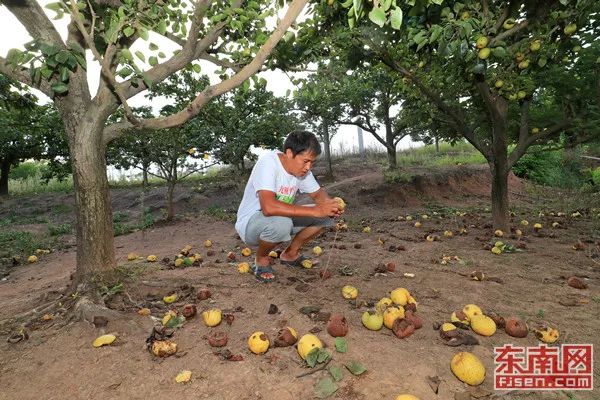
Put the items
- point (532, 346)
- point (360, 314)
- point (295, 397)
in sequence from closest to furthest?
point (295, 397) < point (532, 346) < point (360, 314)

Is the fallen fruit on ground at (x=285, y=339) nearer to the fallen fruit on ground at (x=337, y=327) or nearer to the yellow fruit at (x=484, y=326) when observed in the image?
the fallen fruit on ground at (x=337, y=327)

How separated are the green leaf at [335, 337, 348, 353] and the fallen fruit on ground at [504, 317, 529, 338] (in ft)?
3.95

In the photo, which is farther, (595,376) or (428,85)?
(428,85)

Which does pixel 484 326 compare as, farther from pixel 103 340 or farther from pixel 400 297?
pixel 103 340

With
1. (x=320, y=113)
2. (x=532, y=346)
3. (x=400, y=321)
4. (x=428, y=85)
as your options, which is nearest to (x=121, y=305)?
(x=400, y=321)

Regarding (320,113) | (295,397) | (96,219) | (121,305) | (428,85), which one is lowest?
(295,397)

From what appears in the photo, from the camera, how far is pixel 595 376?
2160mm

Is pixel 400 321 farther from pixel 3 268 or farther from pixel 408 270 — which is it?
pixel 3 268

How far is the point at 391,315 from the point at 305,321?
644mm

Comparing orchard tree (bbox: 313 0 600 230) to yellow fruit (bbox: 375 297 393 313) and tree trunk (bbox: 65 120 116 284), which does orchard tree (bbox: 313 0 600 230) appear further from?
tree trunk (bbox: 65 120 116 284)

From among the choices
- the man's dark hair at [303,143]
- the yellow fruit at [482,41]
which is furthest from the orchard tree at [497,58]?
the man's dark hair at [303,143]

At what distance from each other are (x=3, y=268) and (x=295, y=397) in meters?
6.78

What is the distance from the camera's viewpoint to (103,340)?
2486mm

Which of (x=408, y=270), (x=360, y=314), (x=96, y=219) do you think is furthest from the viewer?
(x=408, y=270)
